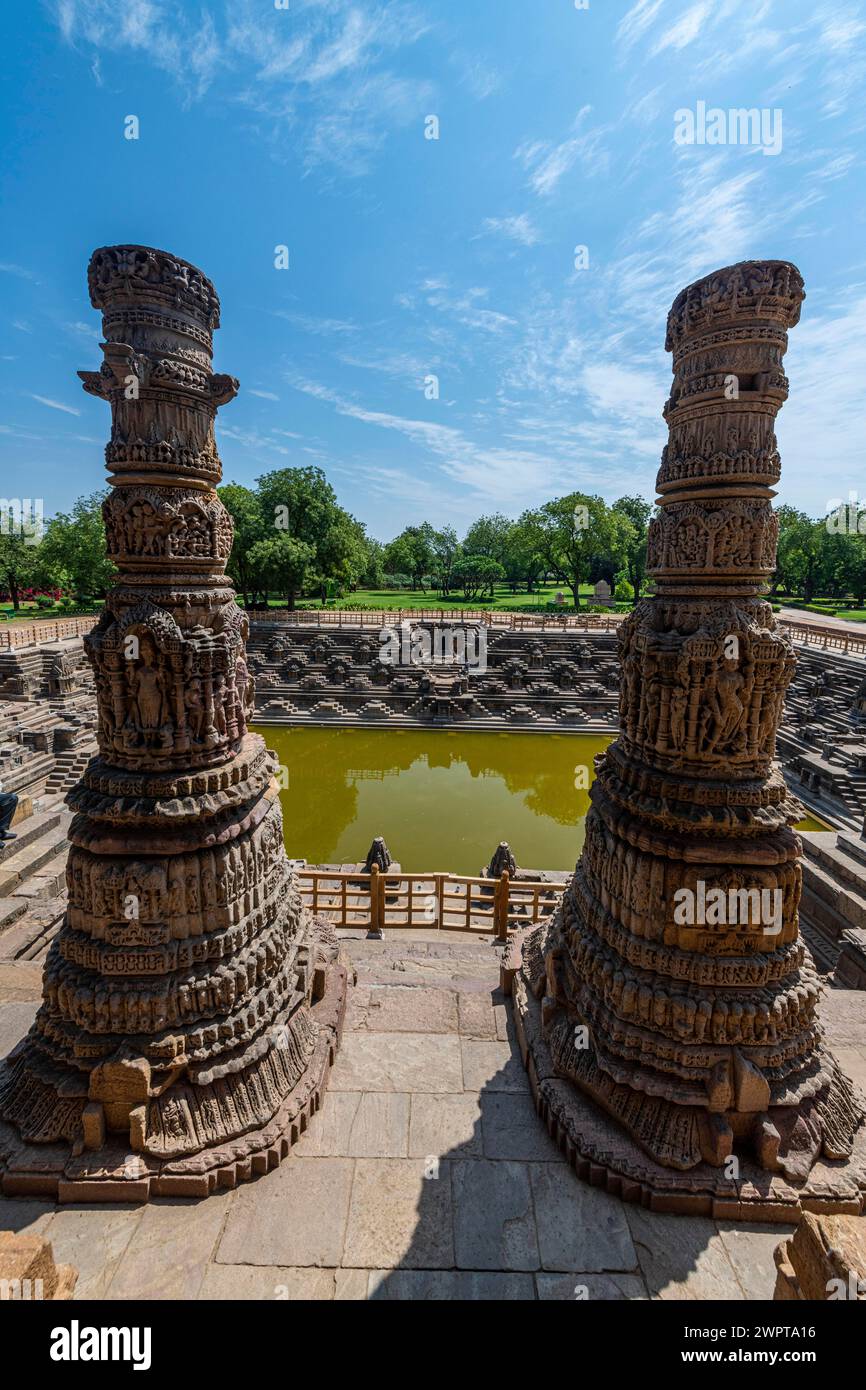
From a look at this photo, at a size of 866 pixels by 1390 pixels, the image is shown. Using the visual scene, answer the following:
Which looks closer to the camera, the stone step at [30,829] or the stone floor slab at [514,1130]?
the stone floor slab at [514,1130]

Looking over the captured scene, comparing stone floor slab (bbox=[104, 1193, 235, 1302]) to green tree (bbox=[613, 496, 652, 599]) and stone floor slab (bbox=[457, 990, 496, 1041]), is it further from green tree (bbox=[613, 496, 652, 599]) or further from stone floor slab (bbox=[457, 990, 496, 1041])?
green tree (bbox=[613, 496, 652, 599])

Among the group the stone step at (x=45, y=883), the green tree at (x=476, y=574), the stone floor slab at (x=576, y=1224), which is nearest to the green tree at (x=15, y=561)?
the green tree at (x=476, y=574)

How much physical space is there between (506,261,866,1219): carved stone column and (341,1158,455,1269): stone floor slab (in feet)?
3.72

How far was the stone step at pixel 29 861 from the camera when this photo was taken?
9523 mm

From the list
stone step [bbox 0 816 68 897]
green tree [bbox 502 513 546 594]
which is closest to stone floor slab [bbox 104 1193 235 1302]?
stone step [bbox 0 816 68 897]

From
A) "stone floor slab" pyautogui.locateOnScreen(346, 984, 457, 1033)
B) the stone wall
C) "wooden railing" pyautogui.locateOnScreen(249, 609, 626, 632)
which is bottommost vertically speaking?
"stone floor slab" pyautogui.locateOnScreen(346, 984, 457, 1033)

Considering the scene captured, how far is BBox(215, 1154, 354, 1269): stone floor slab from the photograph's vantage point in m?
4.12

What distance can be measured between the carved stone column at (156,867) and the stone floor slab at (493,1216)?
1461 mm

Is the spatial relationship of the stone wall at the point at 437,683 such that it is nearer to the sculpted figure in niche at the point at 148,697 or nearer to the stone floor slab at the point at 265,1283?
the sculpted figure in niche at the point at 148,697

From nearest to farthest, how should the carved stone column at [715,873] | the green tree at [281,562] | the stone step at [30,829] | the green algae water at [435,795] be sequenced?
1. the carved stone column at [715,873]
2. the stone step at [30,829]
3. the green algae water at [435,795]
4. the green tree at [281,562]

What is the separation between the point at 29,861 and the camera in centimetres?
1027
